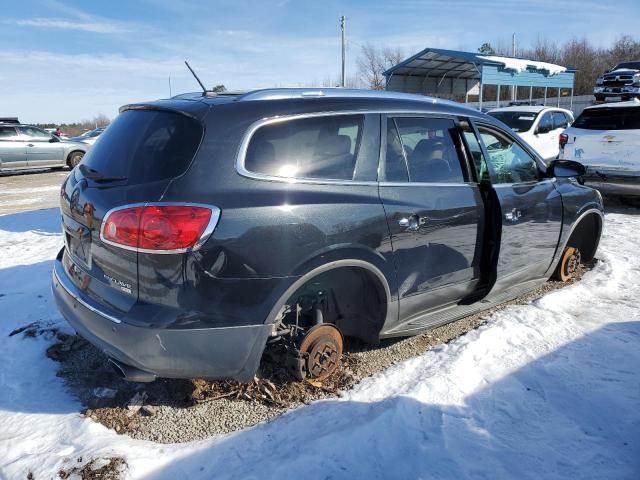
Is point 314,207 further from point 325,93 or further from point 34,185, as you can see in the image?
point 34,185

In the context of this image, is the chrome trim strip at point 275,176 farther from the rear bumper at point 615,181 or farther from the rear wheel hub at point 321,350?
the rear bumper at point 615,181

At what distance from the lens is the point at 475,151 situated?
3807 mm

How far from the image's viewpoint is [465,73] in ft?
86.7

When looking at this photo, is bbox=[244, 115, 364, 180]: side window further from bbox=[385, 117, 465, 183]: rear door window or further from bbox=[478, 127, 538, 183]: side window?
bbox=[478, 127, 538, 183]: side window

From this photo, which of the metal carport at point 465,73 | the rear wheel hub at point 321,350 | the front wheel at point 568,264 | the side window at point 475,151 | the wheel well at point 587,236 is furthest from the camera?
the metal carport at point 465,73

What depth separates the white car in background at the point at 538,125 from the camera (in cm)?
1163

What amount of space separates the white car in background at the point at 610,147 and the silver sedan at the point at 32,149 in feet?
46.3

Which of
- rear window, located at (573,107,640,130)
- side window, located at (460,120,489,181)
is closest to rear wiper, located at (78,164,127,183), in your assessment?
side window, located at (460,120,489,181)

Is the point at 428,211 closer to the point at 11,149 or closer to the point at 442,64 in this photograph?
the point at 11,149

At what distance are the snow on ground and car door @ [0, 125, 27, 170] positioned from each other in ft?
47.3

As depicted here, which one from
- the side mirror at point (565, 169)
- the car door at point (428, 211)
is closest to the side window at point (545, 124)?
the side mirror at point (565, 169)

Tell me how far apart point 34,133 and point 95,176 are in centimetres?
1638

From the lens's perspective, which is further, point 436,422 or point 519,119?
point 519,119

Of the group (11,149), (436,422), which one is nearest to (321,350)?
(436,422)
